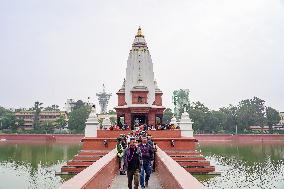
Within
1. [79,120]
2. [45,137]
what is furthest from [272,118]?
[45,137]

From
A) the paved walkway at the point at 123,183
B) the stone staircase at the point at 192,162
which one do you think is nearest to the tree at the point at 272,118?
the stone staircase at the point at 192,162

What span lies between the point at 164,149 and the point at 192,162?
2085mm

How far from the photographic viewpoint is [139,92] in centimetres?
3381

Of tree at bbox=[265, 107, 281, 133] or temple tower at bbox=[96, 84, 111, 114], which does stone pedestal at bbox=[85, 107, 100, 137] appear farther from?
temple tower at bbox=[96, 84, 111, 114]

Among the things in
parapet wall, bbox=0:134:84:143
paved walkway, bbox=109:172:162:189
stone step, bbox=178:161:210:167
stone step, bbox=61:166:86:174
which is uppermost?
parapet wall, bbox=0:134:84:143

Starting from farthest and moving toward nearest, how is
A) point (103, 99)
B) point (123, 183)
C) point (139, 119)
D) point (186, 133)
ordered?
point (103, 99) < point (139, 119) < point (186, 133) < point (123, 183)

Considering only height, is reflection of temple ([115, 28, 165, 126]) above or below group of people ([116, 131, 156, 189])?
above

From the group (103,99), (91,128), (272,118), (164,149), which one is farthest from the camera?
(103,99)

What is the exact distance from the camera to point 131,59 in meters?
36.7

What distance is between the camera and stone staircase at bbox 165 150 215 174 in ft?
78.4

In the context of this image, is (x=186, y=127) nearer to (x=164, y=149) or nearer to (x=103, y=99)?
(x=164, y=149)

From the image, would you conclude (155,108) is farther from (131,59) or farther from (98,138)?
(98,138)

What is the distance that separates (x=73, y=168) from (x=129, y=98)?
12122 millimetres

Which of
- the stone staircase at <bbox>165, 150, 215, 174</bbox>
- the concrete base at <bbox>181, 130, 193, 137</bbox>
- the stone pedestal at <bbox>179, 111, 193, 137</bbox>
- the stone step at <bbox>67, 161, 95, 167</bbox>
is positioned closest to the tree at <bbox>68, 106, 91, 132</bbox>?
the stone pedestal at <bbox>179, 111, 193, 137</bbox>
